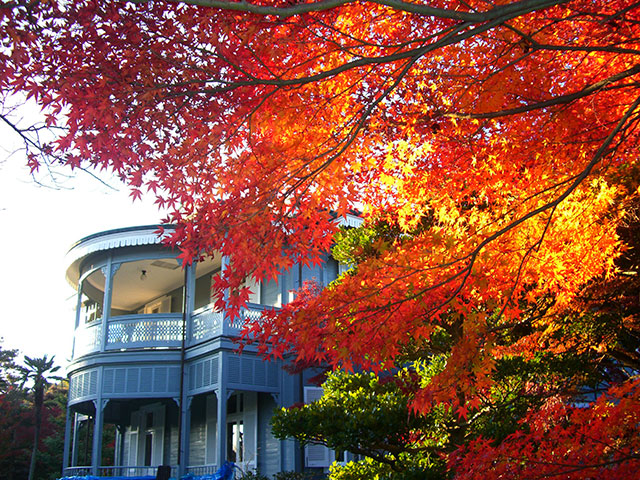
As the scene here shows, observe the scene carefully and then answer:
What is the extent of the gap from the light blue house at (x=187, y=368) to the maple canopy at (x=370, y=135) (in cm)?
911

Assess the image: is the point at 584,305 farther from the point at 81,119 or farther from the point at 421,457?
the point at 81,119

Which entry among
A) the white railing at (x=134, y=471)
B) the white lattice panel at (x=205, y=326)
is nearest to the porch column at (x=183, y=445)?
the white railing at (x=134, y=471)

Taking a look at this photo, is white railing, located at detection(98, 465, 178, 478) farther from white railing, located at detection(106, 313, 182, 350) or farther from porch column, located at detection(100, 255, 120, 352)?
porch column, located at detection(100, 255, 120, 352)

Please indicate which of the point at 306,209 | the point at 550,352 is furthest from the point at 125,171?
the point at 550,352

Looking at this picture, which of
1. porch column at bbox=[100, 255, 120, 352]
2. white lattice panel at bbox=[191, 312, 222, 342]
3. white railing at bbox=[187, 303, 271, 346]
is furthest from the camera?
porch column at bbox=[100, 255, 120, 352]

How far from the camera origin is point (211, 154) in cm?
593

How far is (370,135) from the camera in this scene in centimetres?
755

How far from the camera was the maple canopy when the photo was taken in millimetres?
5430

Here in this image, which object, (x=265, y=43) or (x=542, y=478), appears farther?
(x=542, y=478)

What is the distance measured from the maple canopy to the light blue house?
9108 mm

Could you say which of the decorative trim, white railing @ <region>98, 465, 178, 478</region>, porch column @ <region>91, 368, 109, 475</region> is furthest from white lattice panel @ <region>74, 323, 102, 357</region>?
white railing @ <region>98, 465, 178, 478</region>

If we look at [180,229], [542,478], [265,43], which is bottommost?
[542,478]

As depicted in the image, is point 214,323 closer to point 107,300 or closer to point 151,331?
point 151,331

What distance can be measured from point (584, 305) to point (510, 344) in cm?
160
